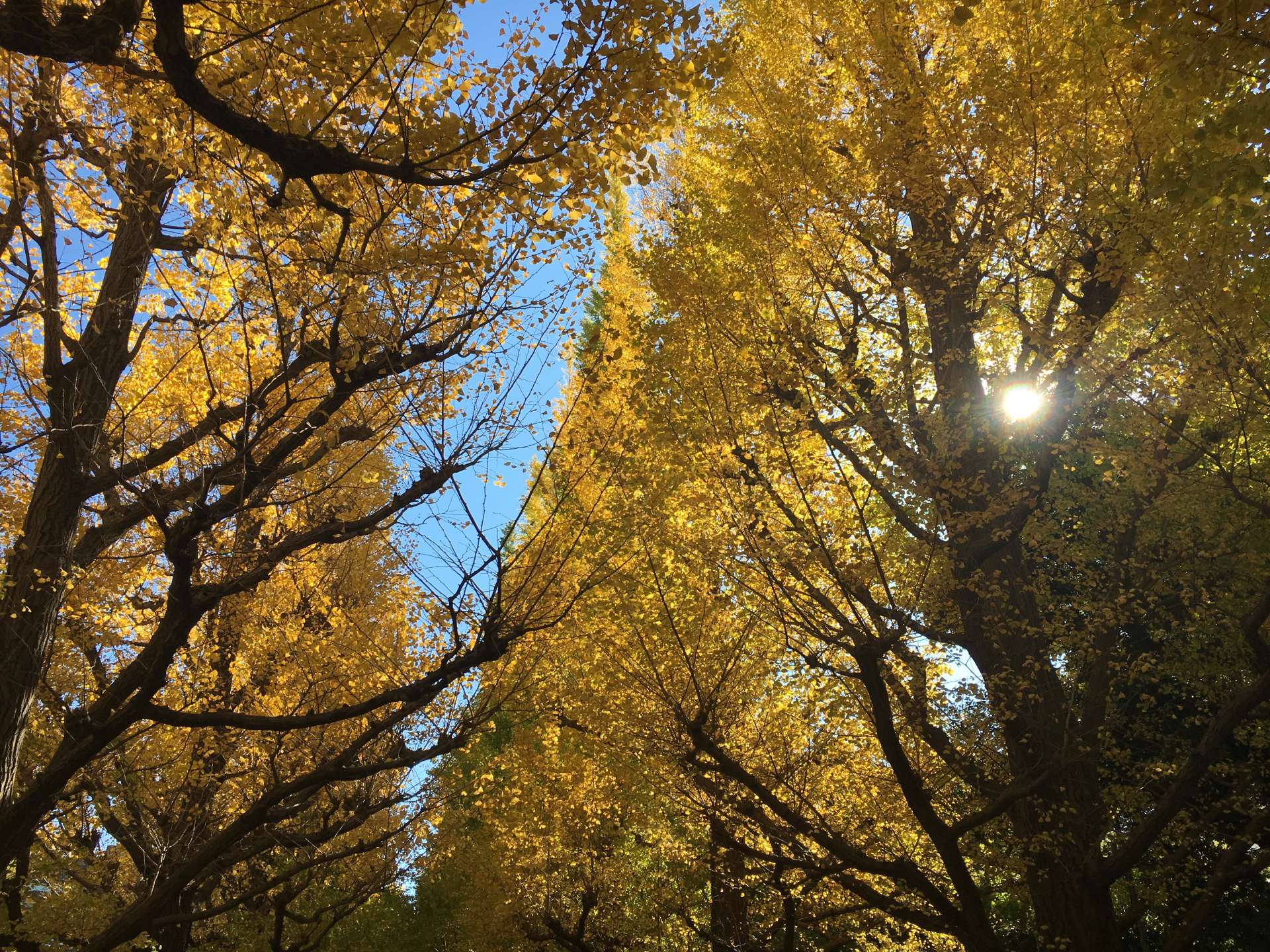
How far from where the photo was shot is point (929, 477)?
529cm

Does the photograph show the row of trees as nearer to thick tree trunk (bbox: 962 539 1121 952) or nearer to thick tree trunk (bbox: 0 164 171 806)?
thick tree trunk (bbox: 962 539 1121 952)

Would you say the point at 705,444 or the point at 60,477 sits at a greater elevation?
the point at 705,444

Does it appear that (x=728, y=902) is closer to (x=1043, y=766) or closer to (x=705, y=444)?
(x=1043, y=766)

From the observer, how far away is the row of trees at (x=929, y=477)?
4.59m

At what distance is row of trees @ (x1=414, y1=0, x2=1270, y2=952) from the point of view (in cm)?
459

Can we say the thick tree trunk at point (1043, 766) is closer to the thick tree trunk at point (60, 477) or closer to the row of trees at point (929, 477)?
the row of trees at point (929, 477)

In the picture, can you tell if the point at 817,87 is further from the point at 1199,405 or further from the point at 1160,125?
the point at 1199,405

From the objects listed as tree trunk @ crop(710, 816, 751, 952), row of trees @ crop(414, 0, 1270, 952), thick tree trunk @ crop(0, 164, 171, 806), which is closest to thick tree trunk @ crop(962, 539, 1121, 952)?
row of trees @ crop(414, 0, 1270, 952)

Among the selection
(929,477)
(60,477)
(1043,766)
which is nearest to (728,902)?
(1043,766)

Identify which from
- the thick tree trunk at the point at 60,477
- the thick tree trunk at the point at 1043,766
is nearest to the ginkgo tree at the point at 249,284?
the thick tree trunk at the point at 60,477

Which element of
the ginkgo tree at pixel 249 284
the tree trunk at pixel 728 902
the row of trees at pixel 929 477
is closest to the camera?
the ginkgo tree at pixel 249 284

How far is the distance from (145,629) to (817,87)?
8226mm

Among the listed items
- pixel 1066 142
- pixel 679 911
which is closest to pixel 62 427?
pixel 1066 142

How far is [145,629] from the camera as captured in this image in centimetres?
812
